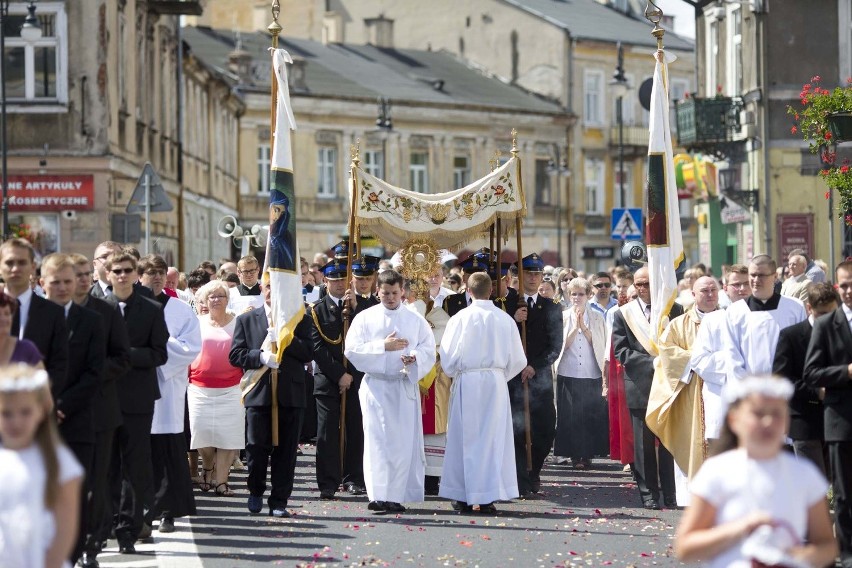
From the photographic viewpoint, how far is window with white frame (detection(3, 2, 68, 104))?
1198 inches

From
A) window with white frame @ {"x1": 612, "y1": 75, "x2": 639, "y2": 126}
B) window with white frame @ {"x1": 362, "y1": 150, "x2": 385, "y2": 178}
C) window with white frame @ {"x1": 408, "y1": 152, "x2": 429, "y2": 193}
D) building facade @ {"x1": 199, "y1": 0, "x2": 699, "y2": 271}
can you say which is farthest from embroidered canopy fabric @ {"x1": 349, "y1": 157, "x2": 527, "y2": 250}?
window with white frame @ {"x1": 612, "y1": 75, "x2": 639, "y2": 126}

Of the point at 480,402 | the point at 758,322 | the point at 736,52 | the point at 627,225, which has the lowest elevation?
the point at 480,402

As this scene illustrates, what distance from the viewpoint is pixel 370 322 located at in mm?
14203

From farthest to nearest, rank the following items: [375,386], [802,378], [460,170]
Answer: [460,170] → [375,386] → [802,378]

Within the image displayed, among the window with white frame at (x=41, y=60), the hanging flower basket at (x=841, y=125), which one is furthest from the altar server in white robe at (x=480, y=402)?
the window with white frame at (x=41, y=60)

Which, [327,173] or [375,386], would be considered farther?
[327,173]

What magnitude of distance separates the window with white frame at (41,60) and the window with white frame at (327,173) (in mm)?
31436

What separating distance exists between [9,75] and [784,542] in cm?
2651

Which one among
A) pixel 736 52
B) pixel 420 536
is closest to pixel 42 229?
pixel 736 52

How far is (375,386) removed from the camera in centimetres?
1424

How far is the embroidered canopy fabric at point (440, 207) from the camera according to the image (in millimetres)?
17203

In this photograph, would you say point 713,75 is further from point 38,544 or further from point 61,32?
point 38,544

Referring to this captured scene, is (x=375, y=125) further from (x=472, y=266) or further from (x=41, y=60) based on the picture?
(x=472, y=266)

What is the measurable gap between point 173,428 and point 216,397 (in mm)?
2954
